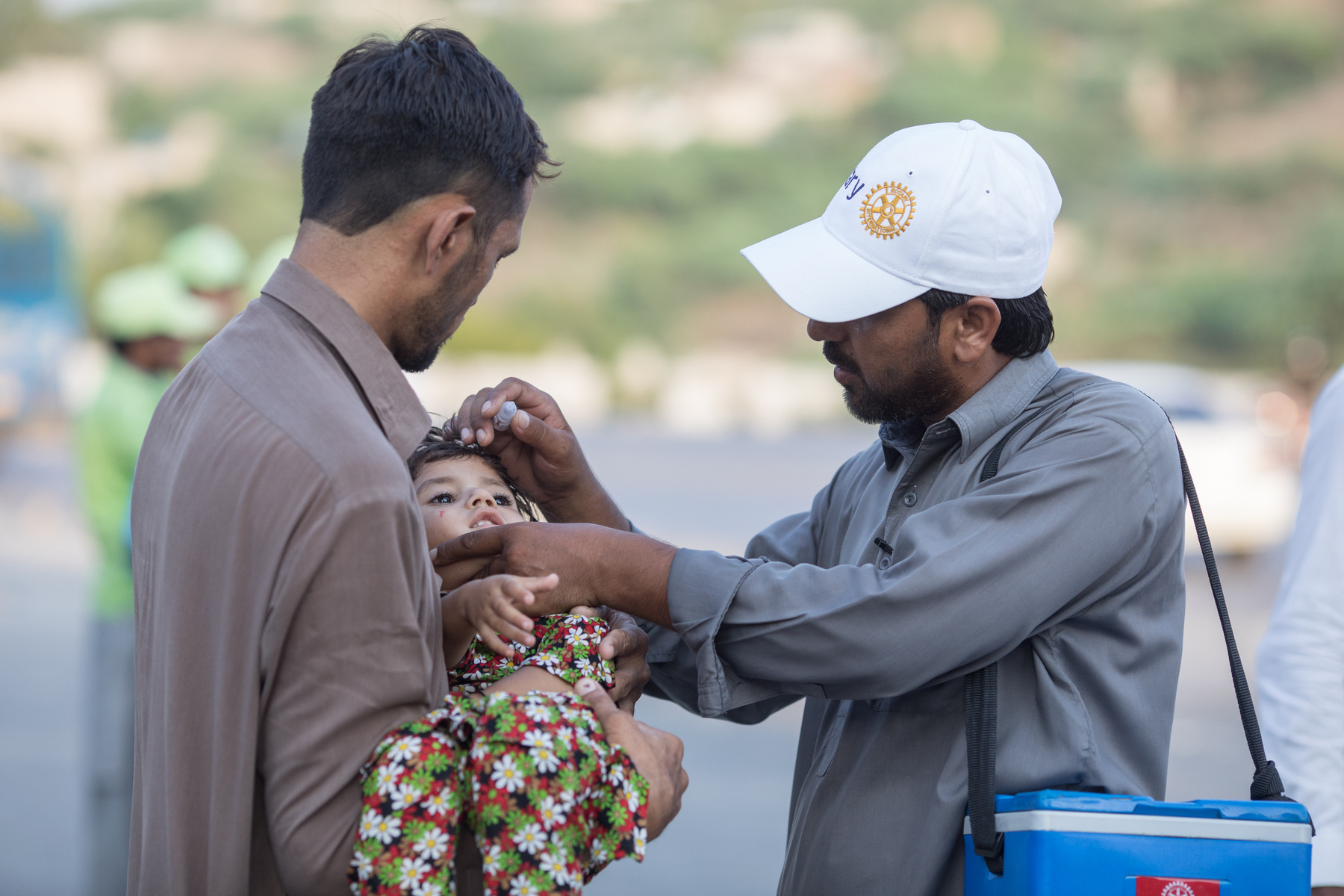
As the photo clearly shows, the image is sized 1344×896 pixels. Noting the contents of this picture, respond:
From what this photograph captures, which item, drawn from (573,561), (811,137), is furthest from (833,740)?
(811,137)

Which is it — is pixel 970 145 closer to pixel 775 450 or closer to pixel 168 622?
pixel 168 622

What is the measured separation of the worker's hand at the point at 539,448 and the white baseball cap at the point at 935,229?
1.64ft

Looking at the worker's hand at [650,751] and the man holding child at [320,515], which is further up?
the man holding child at [320,515]

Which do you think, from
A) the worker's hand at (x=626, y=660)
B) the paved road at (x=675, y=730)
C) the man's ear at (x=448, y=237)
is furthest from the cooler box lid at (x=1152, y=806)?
the paved road at (x=675, y=730)

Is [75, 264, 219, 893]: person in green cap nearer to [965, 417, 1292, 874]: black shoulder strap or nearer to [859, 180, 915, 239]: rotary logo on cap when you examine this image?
[859, 180, 915, 239]: rotary logo on cap

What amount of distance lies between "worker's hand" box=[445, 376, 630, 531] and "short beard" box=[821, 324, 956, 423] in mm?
506

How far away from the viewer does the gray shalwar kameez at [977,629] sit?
6.12ft

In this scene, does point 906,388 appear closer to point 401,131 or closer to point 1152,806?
point 1152,806

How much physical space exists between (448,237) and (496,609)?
529 mm

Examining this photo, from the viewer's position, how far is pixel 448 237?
5.83ft

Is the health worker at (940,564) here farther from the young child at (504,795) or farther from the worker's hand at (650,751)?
the young child at (504,795)

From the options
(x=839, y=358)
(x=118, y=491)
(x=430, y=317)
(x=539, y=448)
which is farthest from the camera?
(x=118, y=491)

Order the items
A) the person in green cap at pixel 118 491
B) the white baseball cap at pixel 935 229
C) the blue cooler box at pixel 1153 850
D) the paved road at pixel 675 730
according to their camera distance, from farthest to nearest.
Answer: the paved road at pixel 675 730 → the person in green cap at pixel 118 491 → the white baseball cap at pixel 935 229 → the blue cooler box at pixel 1153 850

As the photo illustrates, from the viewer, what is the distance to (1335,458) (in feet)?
8.27
